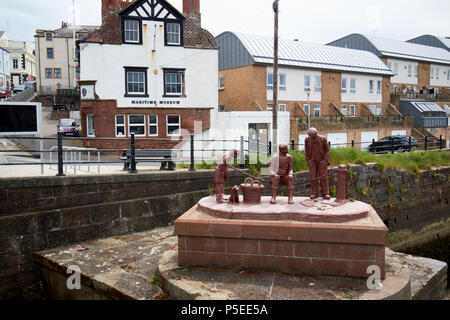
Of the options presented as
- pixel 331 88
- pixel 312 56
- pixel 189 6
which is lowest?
pixel 331 88

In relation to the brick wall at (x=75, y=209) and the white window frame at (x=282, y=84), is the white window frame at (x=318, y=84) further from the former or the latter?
the brick wall at (x=75, y=209)

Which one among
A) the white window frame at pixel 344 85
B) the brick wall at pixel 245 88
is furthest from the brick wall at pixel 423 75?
the brick wall at pixel 245 88

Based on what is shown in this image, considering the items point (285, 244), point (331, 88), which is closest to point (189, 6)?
point (331, 88)

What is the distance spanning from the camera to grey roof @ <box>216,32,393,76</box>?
30.7 m

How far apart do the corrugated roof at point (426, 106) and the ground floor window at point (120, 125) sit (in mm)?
31496

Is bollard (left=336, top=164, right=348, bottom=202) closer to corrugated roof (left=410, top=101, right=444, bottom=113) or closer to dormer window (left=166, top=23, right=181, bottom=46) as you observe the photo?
dormer window (left=166, top=23, right=181, bottom=46)

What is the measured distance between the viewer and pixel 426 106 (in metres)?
42.1

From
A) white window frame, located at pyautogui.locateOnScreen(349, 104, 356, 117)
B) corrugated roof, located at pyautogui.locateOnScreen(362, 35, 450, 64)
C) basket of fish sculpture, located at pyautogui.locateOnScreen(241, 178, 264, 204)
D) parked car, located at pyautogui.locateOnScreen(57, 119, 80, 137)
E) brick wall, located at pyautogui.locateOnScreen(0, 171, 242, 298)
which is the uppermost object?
corrugated roof, located at pyautogui.locateOnScreen(362, 35, 450, 64)

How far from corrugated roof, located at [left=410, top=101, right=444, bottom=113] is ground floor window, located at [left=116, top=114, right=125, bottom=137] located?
3150cm

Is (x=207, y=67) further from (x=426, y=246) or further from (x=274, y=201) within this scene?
(x=274, y=201)

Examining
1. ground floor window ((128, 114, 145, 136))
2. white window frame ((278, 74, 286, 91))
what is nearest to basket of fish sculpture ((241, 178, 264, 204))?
ground floor window ((128, 114, 145, 136))

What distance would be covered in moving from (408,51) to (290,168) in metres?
48.6

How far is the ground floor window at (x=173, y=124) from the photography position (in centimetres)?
2460

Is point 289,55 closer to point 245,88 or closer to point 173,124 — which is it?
point 245,88
